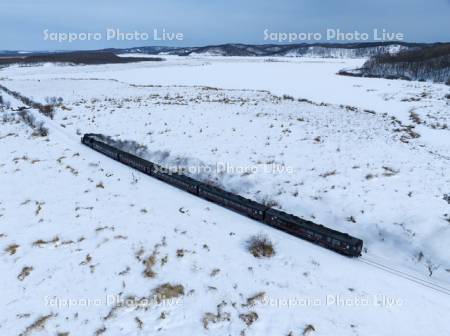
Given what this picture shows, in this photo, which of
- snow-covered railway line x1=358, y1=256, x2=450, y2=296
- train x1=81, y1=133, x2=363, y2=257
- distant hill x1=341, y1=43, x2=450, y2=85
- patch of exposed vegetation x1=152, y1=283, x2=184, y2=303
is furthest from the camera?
distant hill x1=341, y1=43, x2=450, y2=85

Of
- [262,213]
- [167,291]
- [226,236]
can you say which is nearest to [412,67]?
[262,213]

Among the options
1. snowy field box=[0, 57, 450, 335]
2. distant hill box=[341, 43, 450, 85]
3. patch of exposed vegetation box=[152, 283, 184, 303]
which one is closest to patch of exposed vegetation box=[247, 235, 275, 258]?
snowy field box=[0, 57, 450, 335]

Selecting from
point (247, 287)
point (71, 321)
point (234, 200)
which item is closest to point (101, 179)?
point (234, 200)

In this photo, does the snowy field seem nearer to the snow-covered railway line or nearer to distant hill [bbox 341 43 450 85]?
the snow-covered railway line

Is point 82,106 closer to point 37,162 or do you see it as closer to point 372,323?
point 37,162

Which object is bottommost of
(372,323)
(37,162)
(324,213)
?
(372,323)

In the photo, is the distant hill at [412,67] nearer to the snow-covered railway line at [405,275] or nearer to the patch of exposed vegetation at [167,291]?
the snow-covered railway line at [405,275]

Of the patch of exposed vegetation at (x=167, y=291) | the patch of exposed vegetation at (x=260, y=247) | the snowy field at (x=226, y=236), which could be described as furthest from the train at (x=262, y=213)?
the patch of exposed vegetation at (x=167, y=291)
